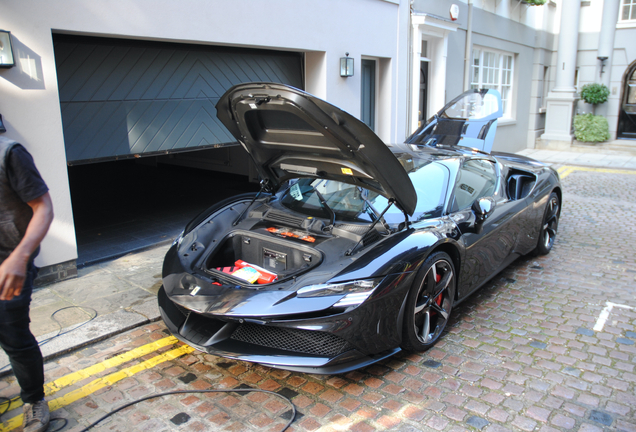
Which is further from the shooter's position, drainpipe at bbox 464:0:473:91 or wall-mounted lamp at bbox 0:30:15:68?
drainpipe at bbox 464:0:473:91

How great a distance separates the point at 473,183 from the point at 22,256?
3.61m

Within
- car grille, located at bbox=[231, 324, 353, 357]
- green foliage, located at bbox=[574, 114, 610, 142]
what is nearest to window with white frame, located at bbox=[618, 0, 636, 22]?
green foliage, located at bbox=[574, 114, 610, 142]

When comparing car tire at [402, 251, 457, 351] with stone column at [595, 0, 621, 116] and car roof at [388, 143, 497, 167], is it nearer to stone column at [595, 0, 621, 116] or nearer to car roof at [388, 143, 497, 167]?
car roof at [388, 143, 497, 167]

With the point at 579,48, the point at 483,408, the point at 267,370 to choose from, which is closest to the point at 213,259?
the point at 267,370

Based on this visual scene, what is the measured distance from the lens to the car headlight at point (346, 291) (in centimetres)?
287

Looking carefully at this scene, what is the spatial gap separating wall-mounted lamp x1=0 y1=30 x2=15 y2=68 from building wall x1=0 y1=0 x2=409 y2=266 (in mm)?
75

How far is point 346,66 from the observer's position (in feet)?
27.0

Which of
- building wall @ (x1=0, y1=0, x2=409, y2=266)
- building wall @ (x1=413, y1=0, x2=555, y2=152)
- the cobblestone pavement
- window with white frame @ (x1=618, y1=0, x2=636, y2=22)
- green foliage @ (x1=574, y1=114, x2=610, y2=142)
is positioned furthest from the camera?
window with white frame @ (x1=618, y1=0, x2=636, y2=22)

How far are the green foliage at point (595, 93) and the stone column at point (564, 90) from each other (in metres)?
0.62

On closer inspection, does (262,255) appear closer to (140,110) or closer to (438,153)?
(438,153)

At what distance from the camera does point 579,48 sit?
17141 mm

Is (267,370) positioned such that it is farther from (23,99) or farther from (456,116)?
(456,116)

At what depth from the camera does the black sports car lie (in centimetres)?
288

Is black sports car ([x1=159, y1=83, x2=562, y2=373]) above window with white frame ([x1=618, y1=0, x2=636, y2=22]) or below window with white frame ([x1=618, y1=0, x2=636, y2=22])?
below
